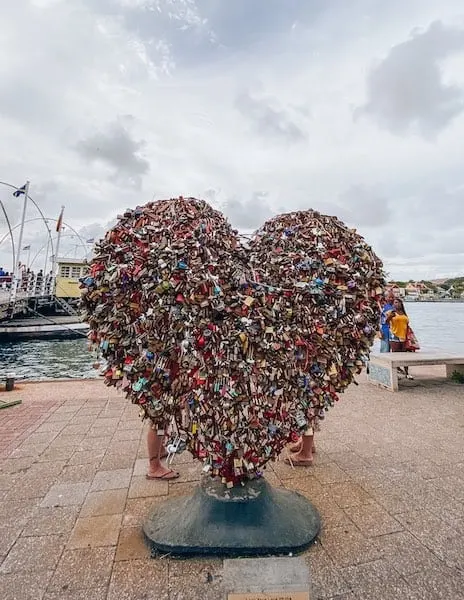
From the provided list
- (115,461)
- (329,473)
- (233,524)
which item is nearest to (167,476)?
(115,461)

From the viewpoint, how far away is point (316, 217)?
2473 mm

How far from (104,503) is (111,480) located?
353 millimetres

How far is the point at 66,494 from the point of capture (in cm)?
285

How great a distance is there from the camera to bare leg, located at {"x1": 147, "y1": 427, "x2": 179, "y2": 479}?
3027mm

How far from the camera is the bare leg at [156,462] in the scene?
9.93ft

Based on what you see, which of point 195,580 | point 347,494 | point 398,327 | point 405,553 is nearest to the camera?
point 195,580

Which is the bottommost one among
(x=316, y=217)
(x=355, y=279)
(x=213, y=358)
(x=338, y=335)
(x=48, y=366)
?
(x=48, y=366)

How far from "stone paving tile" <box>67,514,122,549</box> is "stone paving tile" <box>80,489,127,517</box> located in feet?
0.20

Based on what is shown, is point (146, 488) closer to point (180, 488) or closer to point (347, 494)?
point (180, 488)

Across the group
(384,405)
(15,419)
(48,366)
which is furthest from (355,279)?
(48,366)

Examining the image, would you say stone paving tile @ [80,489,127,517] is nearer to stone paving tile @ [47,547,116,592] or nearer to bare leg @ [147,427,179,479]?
bare leg @ [147,427,179,479]

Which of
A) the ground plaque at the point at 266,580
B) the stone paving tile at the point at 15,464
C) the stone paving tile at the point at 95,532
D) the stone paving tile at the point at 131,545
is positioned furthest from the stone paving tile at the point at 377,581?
the stone paving tile at the point at 15,464

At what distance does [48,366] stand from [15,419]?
35.7ft

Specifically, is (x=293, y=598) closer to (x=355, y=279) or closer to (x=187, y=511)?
(x=187, y=511)
